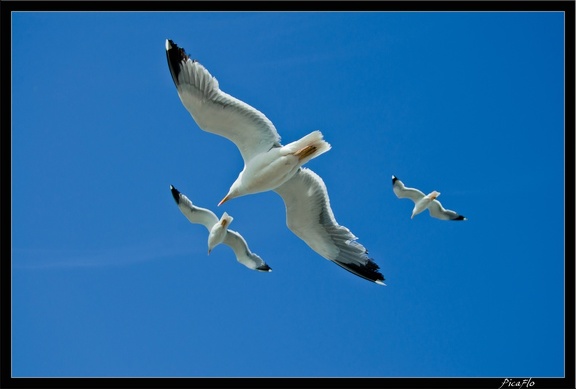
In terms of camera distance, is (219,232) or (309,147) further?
(219,232)

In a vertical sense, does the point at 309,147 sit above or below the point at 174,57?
below

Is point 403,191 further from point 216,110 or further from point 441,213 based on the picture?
point 216,110

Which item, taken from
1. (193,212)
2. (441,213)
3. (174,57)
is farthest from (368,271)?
(174,57)

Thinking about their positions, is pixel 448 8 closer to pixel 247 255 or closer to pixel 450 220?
pixel 247 255

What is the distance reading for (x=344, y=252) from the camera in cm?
1180

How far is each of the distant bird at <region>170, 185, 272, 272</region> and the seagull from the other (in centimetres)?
85

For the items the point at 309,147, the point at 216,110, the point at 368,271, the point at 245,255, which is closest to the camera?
the point at 216,110

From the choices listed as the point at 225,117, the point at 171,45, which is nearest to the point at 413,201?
the point at 225,117

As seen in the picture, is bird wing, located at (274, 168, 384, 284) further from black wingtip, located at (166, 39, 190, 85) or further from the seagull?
black wingtip, located at (166, 39, 190, 85)

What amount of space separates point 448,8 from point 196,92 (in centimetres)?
337

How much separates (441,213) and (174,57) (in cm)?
715

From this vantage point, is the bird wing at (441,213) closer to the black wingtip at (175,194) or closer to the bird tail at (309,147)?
the bird tail at (309,147)

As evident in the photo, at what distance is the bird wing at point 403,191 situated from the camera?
47.6 feet

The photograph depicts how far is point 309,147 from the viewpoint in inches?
408
